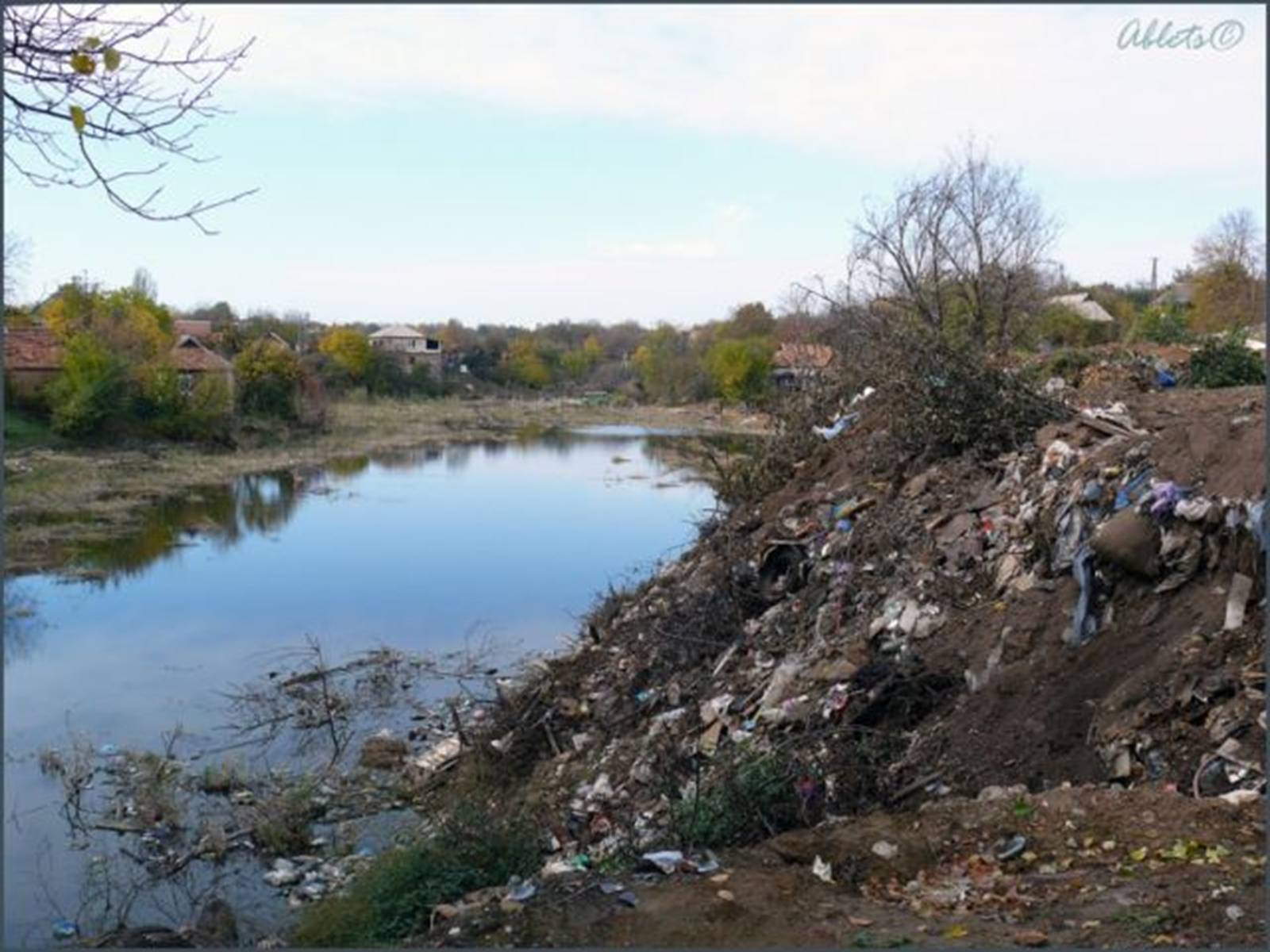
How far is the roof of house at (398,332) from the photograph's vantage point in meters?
68.0

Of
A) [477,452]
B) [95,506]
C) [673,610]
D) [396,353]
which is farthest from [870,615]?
[396,353]

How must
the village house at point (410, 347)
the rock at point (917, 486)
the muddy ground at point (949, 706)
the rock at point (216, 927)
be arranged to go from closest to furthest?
the muddy ground at point (949, 706)
the rock at point (216, 927)
the rock at point (917, 486)
the village house at point (410, 347)

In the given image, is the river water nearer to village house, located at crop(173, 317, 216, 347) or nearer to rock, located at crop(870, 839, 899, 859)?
rock, located at crop(870, 839, 899, 859)

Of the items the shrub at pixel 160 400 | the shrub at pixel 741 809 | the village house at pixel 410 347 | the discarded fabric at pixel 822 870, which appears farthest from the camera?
the village house at pixel 410 347

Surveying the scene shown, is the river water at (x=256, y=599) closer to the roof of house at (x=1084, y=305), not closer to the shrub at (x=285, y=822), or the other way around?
the shrub at (x=285, y=822)

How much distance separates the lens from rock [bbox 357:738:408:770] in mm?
9445

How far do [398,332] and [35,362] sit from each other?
41311 millimetres

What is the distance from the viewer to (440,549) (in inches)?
789

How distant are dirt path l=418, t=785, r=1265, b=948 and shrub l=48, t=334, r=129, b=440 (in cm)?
3040

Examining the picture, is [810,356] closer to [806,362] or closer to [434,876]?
[806,362]

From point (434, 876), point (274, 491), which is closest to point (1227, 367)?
point (434, 876)

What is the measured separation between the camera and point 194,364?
117ft

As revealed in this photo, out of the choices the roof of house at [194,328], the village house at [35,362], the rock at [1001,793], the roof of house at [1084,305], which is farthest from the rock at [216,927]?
the roof of house at [194,328]

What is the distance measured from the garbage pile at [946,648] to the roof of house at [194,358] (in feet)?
95.5
